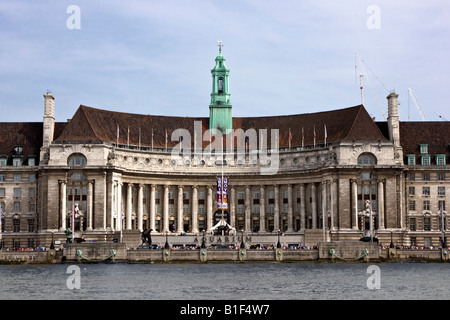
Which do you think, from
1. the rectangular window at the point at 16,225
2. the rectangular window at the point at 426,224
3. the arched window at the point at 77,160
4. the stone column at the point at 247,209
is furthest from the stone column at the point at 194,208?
the rectangular window at the point at 426,224

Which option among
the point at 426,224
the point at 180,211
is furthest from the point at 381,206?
the point at 180,211

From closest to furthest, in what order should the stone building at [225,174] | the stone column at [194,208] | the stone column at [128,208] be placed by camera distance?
the stone building at [225,174], the stone column at [128,208], the stone column at [194,208]

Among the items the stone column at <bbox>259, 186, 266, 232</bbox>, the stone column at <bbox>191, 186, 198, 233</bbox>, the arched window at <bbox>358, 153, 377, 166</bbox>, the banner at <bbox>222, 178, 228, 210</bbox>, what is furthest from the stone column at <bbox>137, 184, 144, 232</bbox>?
the arched window at <bbox>358, 153, 377, 166</bbox>

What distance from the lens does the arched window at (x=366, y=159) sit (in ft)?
504

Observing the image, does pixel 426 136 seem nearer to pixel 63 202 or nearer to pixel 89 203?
pixel 89 203

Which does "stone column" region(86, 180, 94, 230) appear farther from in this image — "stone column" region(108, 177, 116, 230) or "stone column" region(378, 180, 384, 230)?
"stone column" region(378, 180, 384, 230)

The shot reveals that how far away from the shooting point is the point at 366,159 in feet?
504

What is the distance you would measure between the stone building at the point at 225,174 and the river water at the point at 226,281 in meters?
27.1

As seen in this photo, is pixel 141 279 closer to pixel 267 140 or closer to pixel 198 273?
pixel 198 273

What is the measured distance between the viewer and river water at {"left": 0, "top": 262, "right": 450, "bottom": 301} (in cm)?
8475

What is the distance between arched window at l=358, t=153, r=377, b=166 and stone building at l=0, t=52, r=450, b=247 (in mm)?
217

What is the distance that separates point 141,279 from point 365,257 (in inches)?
1530

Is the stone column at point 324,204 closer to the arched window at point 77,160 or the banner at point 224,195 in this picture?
the banner at point 224,195
